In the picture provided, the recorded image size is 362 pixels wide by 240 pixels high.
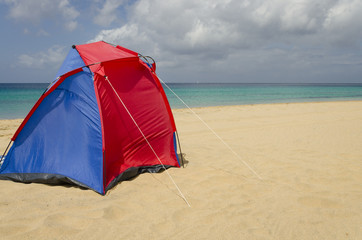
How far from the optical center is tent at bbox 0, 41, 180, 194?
416 cm

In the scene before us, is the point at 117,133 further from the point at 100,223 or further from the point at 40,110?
the point at 100,223

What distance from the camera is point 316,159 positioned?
19.2 feet

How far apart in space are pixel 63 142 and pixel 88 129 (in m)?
0.51

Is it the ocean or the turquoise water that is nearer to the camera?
the ocean

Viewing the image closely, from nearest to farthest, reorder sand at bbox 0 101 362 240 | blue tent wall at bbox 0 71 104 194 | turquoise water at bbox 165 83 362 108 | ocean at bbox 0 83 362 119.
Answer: sand at bbox 0 101 362 240 < blue tent wall at bbox 0 71 104 194 < ocean at bbox 0 83 362 119 < turquoise water at bbox 165 83 362 108

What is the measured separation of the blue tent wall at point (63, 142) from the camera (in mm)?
4121

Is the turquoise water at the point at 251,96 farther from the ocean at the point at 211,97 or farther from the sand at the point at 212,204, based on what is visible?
the sand at the point at 212,204

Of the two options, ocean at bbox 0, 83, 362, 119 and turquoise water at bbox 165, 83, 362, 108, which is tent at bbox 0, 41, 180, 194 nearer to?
ocean at bbox 0, 83, 362, 119

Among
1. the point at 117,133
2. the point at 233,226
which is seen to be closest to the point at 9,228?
the point at 117,133

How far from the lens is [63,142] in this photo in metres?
4.24

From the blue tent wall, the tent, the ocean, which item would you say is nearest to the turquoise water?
the ocean

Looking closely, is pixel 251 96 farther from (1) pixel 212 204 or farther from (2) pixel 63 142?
(2) pixel 63 142

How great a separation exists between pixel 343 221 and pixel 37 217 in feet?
13.5

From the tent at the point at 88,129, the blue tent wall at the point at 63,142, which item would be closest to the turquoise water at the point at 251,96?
the tent at the point at 88,129
